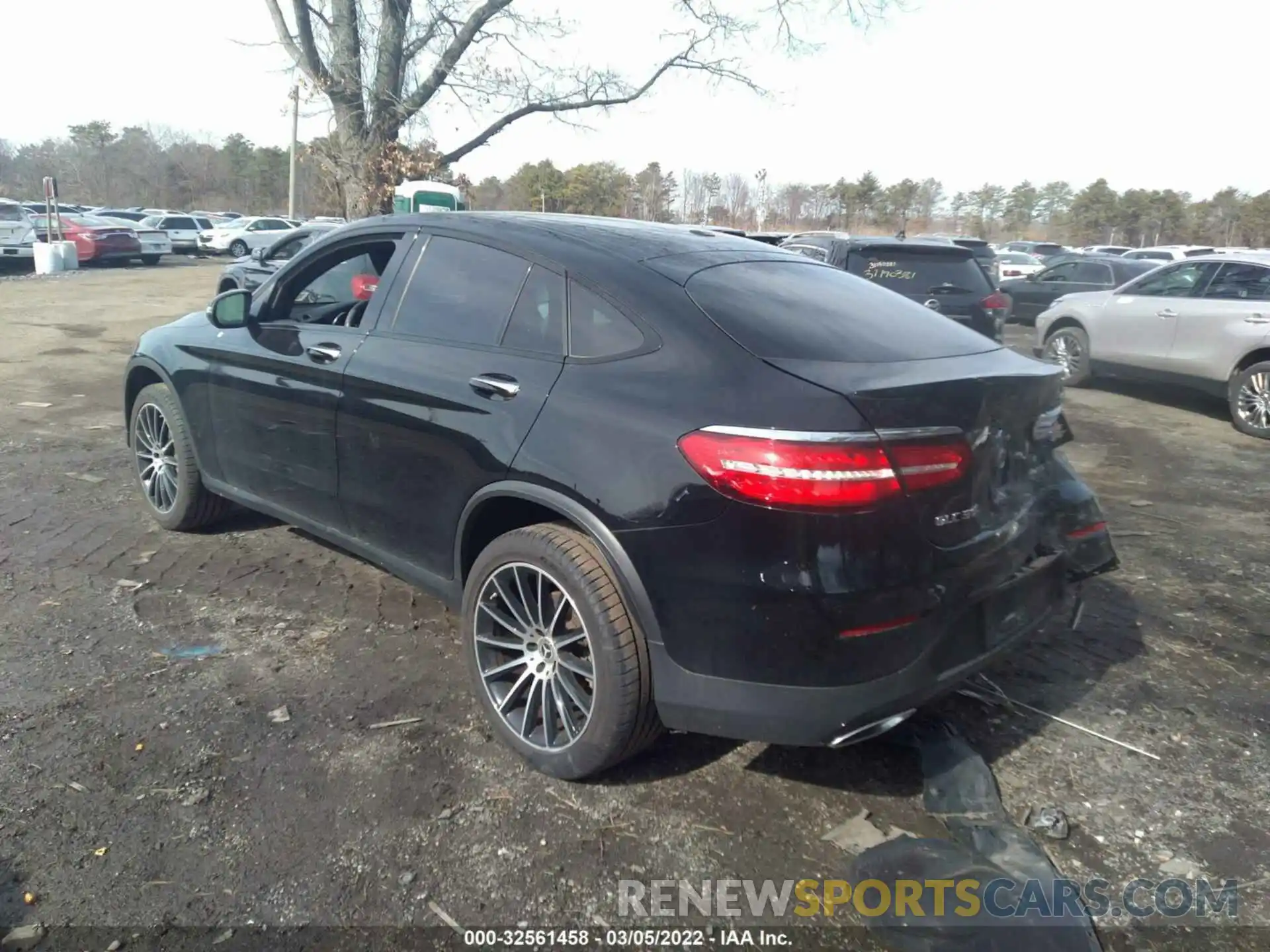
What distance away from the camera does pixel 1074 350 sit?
1107 cm

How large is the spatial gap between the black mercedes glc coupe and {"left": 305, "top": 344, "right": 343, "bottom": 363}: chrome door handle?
0.07 ft

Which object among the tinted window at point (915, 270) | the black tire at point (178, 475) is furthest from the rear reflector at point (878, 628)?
the tinted window at point (915, 270)

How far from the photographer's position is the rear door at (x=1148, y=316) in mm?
9547

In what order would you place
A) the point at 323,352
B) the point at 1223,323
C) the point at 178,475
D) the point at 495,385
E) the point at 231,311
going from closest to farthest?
the point at 495,385, the point at 323,352, the point at 231,311, the point at 178,475, the point at 1223,323

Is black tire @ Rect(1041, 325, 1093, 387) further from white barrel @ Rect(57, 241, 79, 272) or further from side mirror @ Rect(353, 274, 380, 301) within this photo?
A: white barrel @ Rect(57, 241, 79, 272)

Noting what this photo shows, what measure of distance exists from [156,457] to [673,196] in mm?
45323

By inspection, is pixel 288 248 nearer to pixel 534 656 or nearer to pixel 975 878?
pixel 534 656

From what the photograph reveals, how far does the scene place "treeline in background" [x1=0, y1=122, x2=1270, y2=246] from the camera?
45531mm

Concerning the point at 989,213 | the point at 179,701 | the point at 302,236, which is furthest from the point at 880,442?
the point at 989,213

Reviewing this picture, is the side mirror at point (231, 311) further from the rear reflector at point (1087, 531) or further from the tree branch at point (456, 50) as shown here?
the tree branch at point (456, 50)

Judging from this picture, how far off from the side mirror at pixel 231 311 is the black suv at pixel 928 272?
4972 mm

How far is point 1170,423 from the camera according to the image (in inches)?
363

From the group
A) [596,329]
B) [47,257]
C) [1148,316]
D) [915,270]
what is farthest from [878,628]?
[47,257]

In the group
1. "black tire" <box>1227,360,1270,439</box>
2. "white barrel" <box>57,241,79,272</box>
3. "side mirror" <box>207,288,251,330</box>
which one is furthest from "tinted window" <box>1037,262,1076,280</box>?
"white barrel" <box>57,241,79,272</box>
